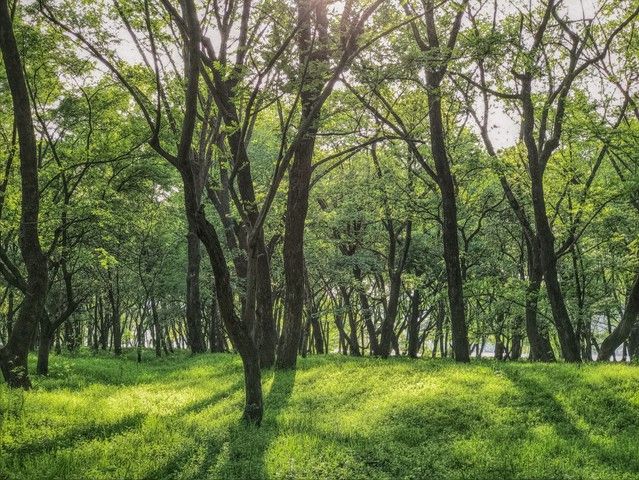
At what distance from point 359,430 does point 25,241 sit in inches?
322

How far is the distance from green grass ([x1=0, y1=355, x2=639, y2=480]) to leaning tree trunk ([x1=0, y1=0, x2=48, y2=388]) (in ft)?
2.77

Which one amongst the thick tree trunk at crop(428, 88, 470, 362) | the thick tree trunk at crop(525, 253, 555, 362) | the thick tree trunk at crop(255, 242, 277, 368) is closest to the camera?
the thick tree trunk at crop(255, 242, 277, 368)

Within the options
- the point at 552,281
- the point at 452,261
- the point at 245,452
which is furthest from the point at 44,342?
the point at 552,281

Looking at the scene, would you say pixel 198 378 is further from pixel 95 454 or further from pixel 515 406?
pixel 515 406

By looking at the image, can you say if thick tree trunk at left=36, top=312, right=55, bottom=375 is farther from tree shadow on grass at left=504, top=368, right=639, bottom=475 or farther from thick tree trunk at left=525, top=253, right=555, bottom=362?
thick tree trunk at left=525, top=253, right=555, bottom=362

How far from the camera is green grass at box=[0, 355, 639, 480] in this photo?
662 cm

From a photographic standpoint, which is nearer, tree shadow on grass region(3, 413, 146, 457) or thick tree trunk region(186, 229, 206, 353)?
tree shadow on grass region(3, 413, 146, 457)

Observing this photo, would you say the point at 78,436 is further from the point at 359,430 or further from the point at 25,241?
the point at 25,241

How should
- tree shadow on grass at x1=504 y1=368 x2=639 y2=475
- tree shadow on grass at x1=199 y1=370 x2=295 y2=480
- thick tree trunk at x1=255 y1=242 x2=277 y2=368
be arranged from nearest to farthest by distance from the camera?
1. tree shadow on grass at x1=199 y1=370 x2=295 y2=480
2. tree shadow on grass at x1=504 y1=368 x2=639 y2=475
3. thick tree trunk at x1=255 y1=242 x2=277 y2=368

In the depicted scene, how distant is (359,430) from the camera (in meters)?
8.35

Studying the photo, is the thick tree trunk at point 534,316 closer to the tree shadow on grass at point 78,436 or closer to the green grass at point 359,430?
the green grass at point 359,430

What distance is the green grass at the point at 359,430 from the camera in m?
6.62

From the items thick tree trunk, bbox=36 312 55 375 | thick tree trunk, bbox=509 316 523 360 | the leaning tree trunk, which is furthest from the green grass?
thick tree trunk, bbox=509 316 523 360

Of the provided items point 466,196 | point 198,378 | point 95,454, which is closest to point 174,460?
point 95,454
